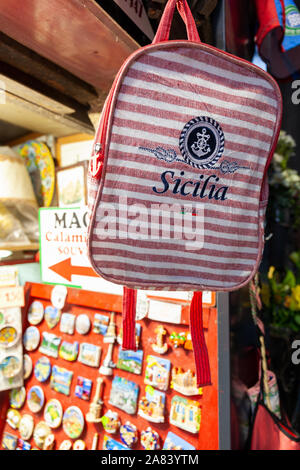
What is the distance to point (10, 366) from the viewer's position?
1044 mm

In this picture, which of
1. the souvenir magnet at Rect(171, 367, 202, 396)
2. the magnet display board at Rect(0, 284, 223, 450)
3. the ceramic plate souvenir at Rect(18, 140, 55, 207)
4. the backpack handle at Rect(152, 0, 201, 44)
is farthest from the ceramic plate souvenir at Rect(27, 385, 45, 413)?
the backpack handle at Rect(152, 0, 201, 44)

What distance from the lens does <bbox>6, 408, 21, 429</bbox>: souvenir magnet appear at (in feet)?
3.51

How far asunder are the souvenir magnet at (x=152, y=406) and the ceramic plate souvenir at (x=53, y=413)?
307 millimetres

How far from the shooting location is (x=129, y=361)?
0.91 metres

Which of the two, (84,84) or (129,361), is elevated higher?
(84,84)

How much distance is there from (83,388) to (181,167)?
81 centimetres

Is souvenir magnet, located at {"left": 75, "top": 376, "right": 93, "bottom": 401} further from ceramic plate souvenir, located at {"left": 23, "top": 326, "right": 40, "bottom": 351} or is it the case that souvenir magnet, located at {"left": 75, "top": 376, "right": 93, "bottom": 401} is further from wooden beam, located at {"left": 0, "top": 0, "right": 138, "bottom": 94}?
wooden beam, located at {"left": 0, "top": 0, "right": 138, "bottom": 94}

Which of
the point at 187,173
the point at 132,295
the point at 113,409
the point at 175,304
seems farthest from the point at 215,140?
the point at 113,409

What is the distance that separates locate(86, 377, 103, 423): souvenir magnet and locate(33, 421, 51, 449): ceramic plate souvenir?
19cm

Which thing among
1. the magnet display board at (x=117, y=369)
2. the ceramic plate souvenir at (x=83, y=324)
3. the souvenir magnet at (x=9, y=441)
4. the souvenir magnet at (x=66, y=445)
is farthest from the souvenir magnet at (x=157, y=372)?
the souvenir magnet at (x=9, y=441)

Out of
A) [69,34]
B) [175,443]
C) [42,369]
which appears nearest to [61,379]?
[42,369]

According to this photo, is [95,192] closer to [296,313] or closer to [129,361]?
[129,361]

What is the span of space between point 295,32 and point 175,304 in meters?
1.01
